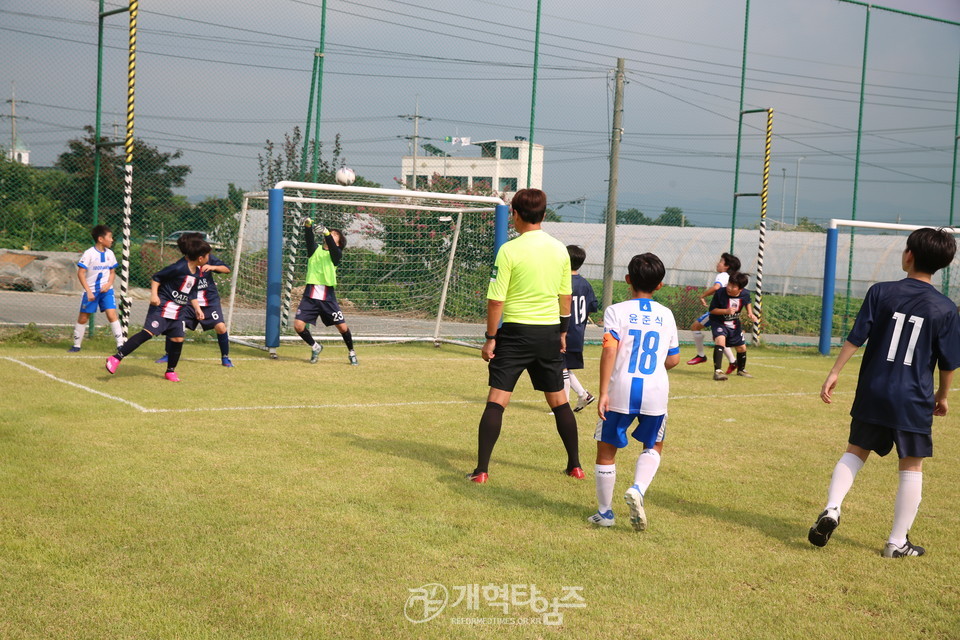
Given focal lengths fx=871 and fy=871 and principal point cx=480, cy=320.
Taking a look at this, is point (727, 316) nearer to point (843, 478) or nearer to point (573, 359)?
point (573, 359)

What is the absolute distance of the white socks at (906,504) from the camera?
15.9ft

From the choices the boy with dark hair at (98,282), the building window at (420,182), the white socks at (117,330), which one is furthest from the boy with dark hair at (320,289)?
the building window at (420,182)

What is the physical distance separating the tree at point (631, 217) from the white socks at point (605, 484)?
52.7 feet

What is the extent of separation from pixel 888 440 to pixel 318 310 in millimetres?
8556

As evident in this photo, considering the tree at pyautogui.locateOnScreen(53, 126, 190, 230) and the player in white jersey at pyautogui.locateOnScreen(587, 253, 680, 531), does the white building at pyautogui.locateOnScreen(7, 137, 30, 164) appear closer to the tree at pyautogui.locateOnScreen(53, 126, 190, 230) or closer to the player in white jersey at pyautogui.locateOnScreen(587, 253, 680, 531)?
the tree at pyautogui.locateOnScreen(53, 126, 190, 230)

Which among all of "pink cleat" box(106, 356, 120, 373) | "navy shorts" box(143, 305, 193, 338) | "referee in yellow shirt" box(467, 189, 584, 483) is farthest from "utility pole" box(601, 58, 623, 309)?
"referee in yellow shirt" box(467, 189, 584, 483)

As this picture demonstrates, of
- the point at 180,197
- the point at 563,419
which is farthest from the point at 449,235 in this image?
the point at 563,419

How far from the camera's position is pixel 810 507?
19.1 ft

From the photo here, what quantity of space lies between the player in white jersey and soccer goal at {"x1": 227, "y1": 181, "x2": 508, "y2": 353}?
9417mm

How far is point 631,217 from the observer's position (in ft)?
72.1

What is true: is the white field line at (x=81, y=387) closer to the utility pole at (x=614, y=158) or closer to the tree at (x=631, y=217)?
the utility pole at (x=614, y=158)

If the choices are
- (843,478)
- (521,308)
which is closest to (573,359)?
(521,308)

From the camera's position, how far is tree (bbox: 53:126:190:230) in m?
13.2

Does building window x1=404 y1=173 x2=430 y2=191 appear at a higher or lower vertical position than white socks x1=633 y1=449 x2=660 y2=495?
higher
